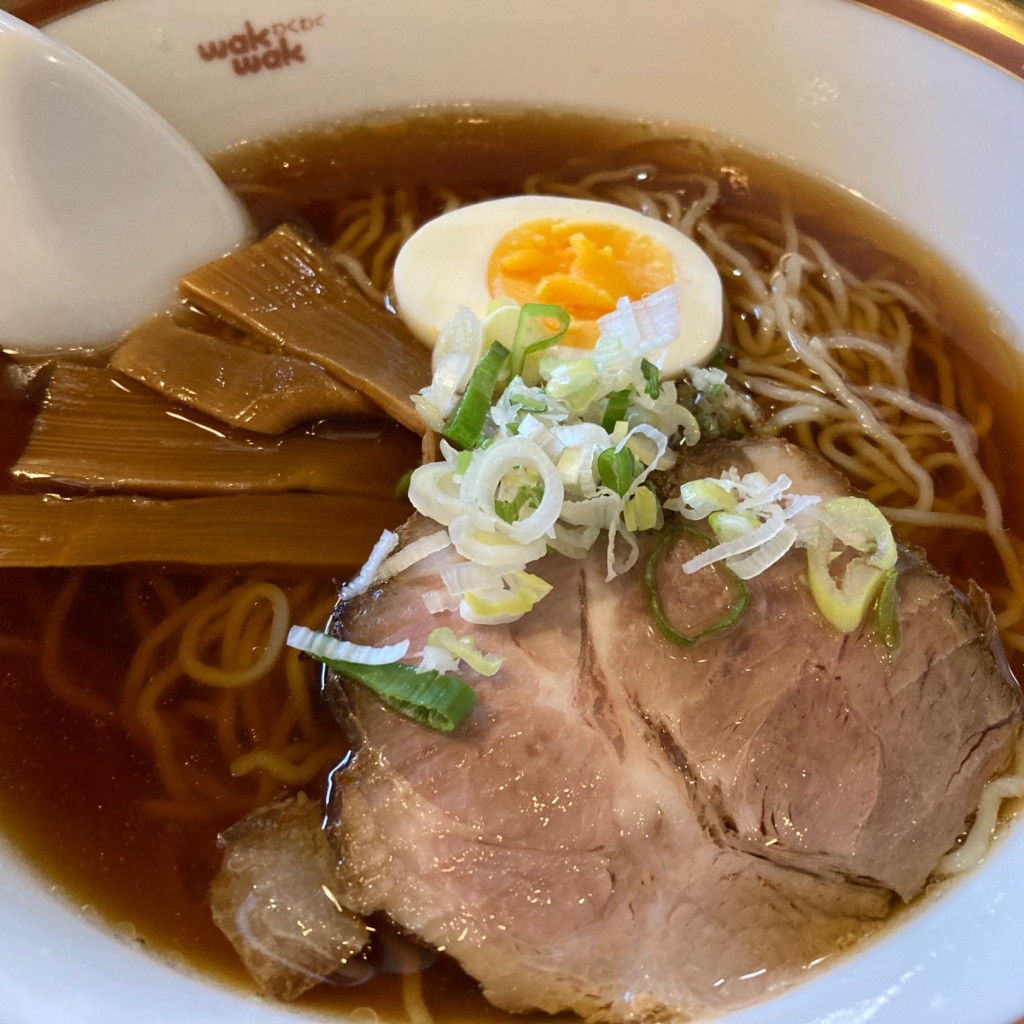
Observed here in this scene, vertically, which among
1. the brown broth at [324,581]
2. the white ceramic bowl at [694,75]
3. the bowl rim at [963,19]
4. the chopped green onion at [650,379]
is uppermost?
the bowl rim at [963,19]

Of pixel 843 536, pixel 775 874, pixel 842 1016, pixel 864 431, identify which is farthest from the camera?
pixel 864 431

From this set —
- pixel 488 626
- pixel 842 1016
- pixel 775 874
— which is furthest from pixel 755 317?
pixel 842 1016

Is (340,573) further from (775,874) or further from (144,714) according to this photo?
(775,874)

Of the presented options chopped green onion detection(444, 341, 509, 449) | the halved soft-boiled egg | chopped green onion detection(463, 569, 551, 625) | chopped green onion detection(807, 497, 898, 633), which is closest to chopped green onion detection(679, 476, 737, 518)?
chopped green onion detection(807, 497, 898, 633)

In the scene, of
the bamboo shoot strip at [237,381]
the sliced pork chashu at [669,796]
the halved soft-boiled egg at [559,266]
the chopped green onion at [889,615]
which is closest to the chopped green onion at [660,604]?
the sliced pork chashu at [669,796]

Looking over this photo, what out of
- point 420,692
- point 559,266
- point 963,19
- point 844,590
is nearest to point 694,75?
point 963,19

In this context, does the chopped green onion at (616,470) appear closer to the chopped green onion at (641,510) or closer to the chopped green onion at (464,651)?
the chopped green onion at (641,510)

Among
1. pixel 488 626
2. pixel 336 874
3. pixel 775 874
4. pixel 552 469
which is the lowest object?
pixel 336 874
